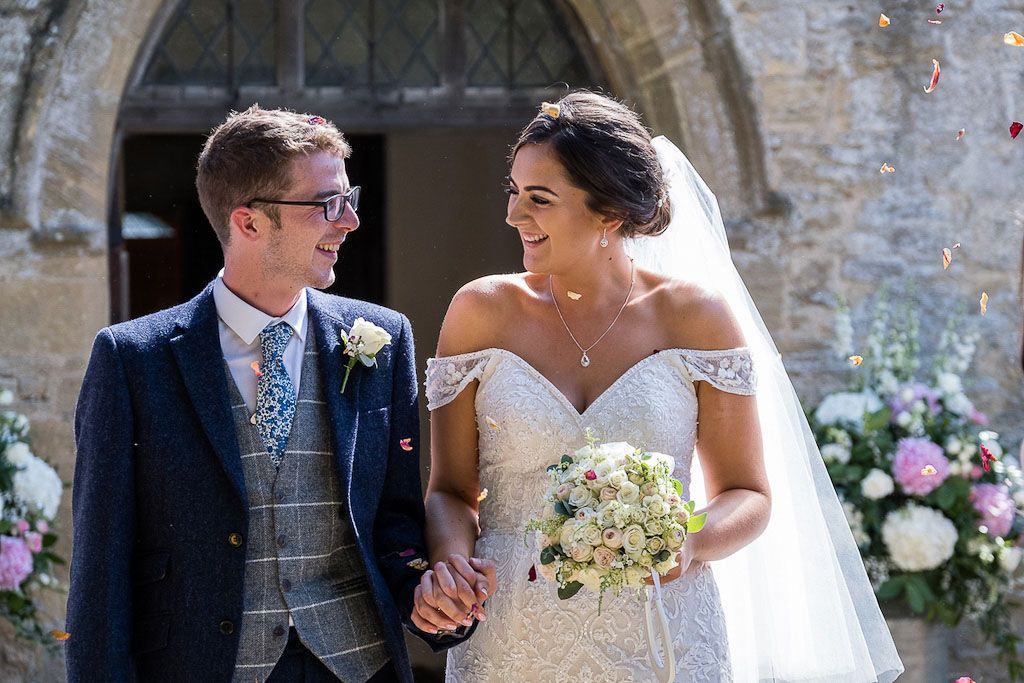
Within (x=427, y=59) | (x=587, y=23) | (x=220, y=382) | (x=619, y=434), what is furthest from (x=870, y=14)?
(x=220, y=382)

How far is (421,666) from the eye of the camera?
749 cm

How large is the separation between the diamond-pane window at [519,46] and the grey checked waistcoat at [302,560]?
3521 mm

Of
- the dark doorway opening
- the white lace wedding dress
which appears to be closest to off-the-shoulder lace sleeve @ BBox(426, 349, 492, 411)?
the white lace wedding dress

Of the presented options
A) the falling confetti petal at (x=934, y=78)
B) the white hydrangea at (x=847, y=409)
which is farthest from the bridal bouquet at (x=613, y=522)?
the falling confetti petal at (x=934, y=78)

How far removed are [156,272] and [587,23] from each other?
4915mm

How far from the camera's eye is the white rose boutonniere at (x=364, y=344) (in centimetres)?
283

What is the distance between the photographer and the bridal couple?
2639mm

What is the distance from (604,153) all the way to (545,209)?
19 centimetres

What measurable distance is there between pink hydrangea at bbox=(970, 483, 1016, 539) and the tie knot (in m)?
3.51

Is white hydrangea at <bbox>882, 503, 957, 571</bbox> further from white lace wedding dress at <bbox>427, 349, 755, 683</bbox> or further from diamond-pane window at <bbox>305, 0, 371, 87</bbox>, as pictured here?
diamond-pane window at <bbox>305, 0, 371, 87</bbox>

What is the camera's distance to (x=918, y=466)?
525 centimetres

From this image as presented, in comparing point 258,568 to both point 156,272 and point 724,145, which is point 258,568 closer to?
point 724,145

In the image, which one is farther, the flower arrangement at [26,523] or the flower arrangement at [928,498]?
the flower arrangement at [928,498]

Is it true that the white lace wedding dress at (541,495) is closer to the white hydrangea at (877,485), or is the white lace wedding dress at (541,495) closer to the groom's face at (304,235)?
the groom's face at (304,235)
